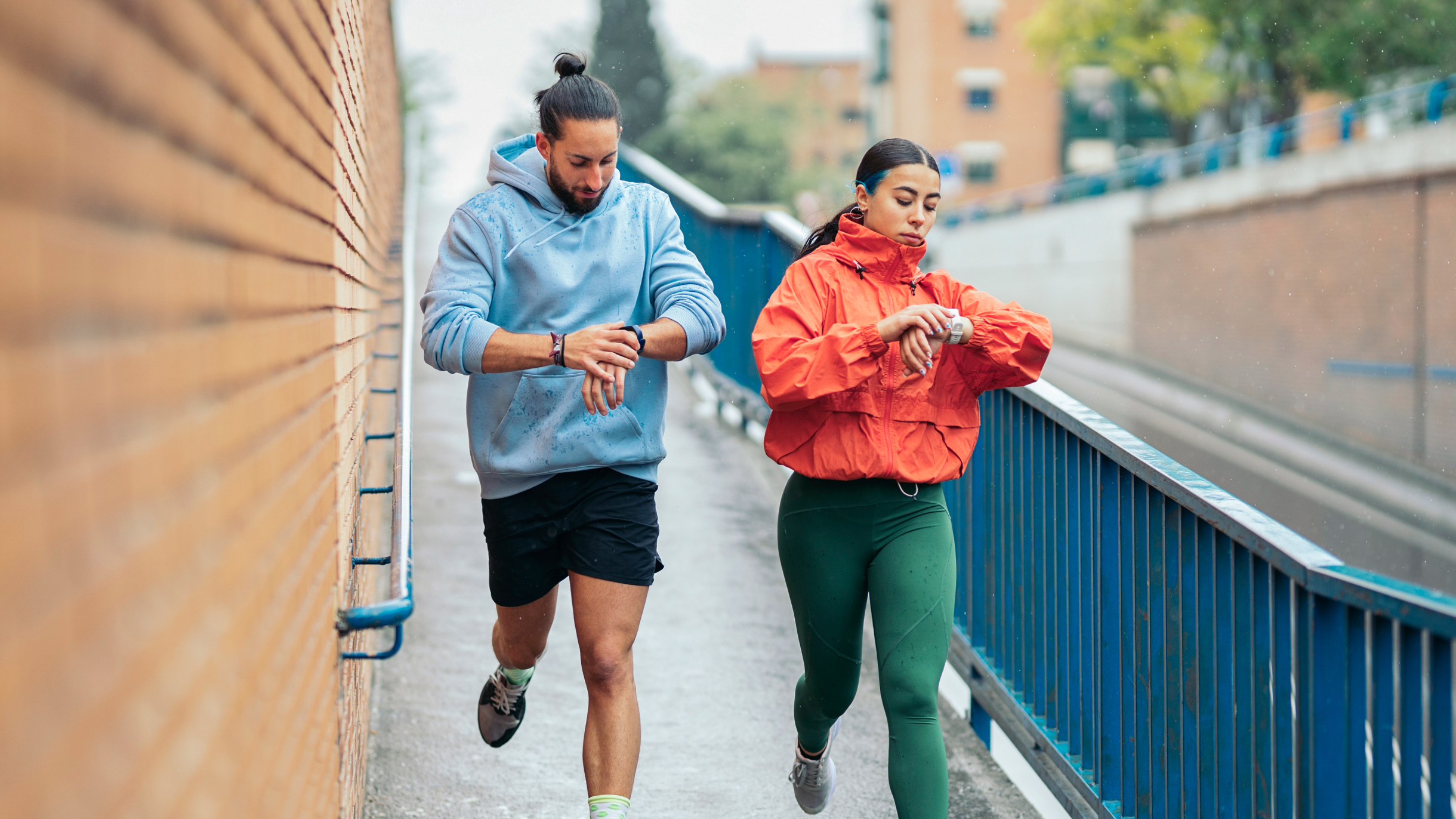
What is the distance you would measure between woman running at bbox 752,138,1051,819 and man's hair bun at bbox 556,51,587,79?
0.80 meters

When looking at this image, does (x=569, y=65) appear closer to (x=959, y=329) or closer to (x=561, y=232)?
(x=561, y=232)

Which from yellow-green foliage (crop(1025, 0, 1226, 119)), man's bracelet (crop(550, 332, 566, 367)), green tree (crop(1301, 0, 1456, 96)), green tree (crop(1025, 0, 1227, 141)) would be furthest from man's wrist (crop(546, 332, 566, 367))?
yellow-green foliage (crop(1025, 0, 1226, 119))

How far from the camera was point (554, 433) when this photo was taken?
141 inches

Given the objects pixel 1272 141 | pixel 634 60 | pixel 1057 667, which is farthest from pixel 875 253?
pixel 634 60

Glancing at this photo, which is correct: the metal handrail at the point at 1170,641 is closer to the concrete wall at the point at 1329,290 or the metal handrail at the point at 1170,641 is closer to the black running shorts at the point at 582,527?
the black running shorts at the point at 582,527

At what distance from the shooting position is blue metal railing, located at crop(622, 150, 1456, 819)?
242 centimetres

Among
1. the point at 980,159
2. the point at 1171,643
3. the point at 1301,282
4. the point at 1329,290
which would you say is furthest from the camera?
the point at 980,159

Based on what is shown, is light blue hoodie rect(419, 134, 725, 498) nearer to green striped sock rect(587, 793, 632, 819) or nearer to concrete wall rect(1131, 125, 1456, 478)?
green striped sock rect(587, 793, 632, 819)

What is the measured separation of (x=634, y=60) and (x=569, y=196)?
59533mm

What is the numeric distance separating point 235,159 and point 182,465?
20.0 inches

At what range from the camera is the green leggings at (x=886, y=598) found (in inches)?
136

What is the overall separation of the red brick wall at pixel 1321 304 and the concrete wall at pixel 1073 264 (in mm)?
1452

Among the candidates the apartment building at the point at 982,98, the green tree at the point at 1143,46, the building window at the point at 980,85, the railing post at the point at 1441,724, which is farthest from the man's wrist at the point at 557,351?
the building window at the point at 980,85

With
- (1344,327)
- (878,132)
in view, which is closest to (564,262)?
Answer: (1344,327)
